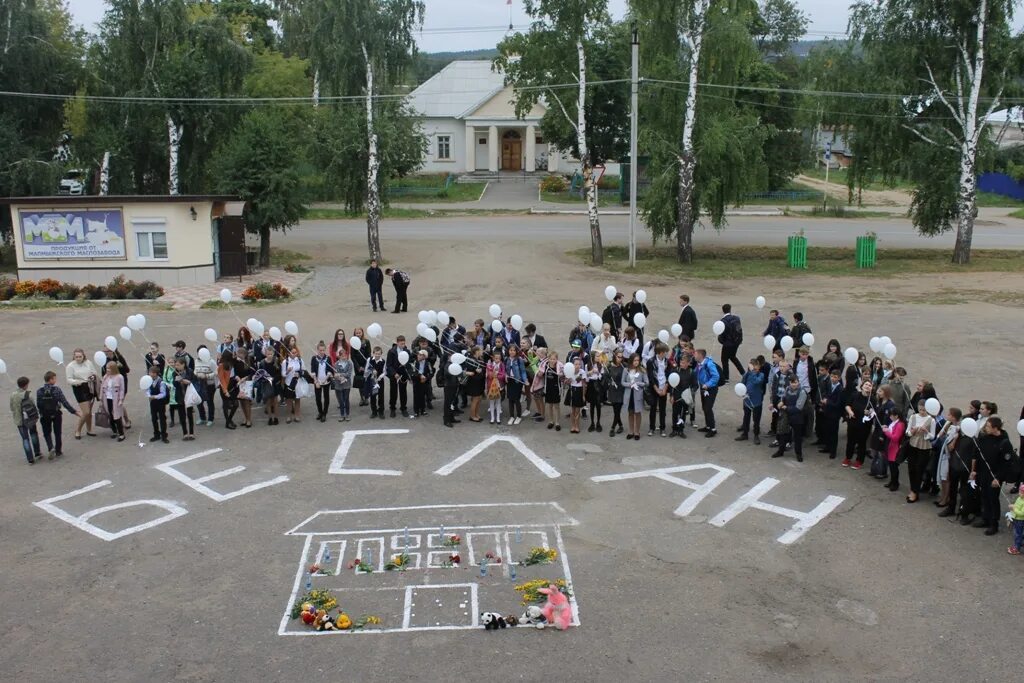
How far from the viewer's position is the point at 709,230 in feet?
134

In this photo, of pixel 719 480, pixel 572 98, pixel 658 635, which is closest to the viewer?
pixel 658 635

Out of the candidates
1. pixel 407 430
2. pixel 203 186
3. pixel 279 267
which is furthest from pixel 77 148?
pixel 407 430

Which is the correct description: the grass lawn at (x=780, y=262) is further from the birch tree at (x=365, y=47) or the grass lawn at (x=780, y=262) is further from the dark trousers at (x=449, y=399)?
the dark trousers at (x=449, y=399)

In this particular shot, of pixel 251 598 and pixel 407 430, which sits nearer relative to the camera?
pixel 251 598

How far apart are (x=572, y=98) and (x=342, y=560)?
80.7 feet

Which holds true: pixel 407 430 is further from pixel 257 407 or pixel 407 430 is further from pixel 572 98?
pixel 572 98

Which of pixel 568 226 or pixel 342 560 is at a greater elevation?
pixel 568 226

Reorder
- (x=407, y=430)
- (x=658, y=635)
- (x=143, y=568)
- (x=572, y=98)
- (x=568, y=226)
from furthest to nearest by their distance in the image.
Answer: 1. (x=568, y=226)
2. (x=572, y=98)
3. (x=407, y=430)
4. (x=143, y=568)
5. (x=658, y=635)

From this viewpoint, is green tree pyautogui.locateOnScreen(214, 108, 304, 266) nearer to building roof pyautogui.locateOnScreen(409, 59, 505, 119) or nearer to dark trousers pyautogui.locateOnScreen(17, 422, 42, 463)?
dark trousers pyautogui.locateOnScreen(17, 422, 42, 463)

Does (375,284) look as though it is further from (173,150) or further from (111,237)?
(173,150)

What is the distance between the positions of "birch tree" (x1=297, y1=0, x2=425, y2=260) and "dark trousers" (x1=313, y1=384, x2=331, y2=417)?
55.5ft

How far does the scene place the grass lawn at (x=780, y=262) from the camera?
29.2 metres

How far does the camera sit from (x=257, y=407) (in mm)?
15852

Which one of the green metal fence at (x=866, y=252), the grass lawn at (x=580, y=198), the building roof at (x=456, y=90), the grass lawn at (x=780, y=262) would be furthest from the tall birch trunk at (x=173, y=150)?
the building roof at (x=456, y=90)
